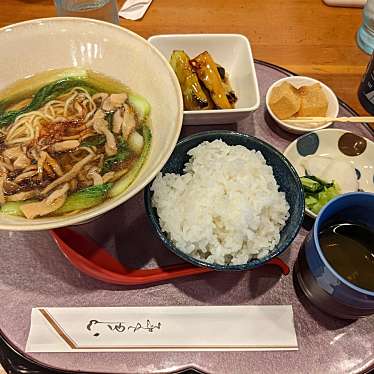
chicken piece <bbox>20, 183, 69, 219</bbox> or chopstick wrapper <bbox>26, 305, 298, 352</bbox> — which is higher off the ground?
chicken piece <bbox>20, 183, 69, 219</bbox>

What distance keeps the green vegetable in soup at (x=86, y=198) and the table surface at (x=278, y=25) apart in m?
1.20

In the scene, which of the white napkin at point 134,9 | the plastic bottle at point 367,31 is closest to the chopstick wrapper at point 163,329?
the plastic bottle at point 367,31

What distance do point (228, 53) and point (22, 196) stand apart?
115 cm

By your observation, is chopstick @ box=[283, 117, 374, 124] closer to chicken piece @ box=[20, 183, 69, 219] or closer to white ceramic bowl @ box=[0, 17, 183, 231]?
white ceramic bowl @ box=[0, 17, 183, 231]

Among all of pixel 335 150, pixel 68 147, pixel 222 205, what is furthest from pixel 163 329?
pixel 335 150

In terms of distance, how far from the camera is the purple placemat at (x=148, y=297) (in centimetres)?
120

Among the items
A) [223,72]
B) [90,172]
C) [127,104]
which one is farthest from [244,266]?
[223,72]

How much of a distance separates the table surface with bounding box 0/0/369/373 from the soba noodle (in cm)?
84

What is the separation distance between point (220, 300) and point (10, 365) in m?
0.64

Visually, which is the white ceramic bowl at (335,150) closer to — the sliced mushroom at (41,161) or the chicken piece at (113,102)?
the chicken piece at (113,102)

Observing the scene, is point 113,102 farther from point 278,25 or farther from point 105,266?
point 278,25

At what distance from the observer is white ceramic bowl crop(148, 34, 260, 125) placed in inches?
66.7

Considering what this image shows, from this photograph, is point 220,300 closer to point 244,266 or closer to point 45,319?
point 244,266

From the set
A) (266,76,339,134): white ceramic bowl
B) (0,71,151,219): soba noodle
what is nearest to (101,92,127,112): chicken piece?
(0,71,151,219): soba noodle
